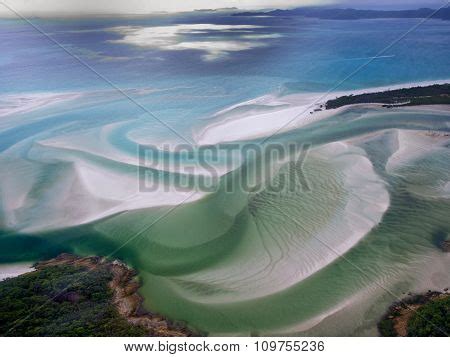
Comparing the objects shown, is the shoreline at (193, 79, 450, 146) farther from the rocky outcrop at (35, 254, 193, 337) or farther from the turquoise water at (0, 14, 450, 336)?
the rocky outcrop at (35, 254, 193, 337)

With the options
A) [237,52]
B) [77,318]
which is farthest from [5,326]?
[237,52]

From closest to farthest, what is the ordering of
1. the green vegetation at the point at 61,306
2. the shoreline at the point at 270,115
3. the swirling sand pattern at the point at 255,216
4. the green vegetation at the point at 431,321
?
1. the green vegetation at the point at 431,321
2. the green vegetation at the point at 61,306
3. the swirling sand pattern at the point at 255,216
4. the shoreline at the point at 270,115

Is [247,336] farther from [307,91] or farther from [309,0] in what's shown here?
[309,0]

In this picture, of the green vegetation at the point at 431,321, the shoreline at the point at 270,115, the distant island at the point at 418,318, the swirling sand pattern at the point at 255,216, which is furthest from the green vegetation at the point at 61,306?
the shoreline at the point at 270,115

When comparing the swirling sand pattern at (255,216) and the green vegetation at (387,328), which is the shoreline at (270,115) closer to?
the swirling sand pattern at (255,216)

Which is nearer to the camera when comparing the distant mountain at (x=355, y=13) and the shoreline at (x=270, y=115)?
the shoreline at (x=270, y=115)
